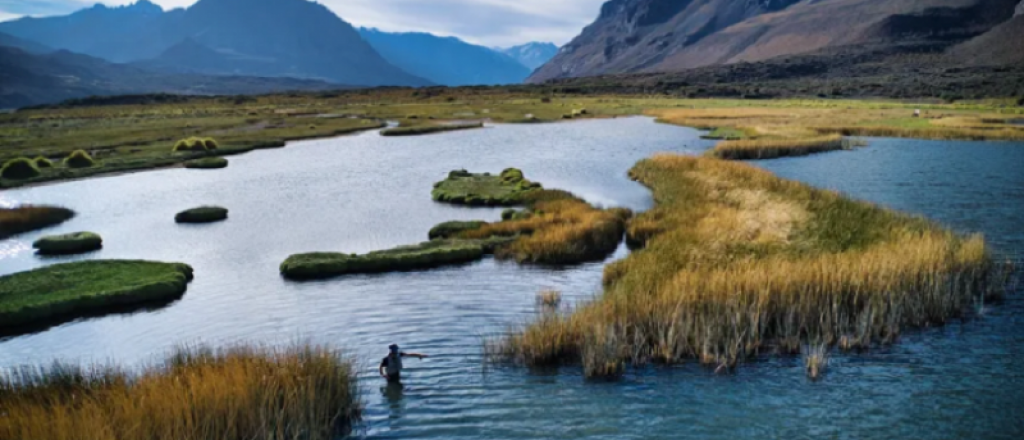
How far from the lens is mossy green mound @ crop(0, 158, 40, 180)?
60.2m

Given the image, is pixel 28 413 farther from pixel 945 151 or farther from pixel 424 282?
pixel 945 151

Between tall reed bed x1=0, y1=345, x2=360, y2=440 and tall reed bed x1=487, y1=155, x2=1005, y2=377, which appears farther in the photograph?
tall reed bed x1=487, y1=155, x2=1005, y2=377

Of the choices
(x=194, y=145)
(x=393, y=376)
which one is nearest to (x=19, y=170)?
(x=194, y=145)

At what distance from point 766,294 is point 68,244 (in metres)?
33.2

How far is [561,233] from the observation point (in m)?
33.5

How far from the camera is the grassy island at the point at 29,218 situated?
4200cm

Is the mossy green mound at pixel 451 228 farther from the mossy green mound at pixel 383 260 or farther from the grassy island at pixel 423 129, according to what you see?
the grassy island at pixel 423 129

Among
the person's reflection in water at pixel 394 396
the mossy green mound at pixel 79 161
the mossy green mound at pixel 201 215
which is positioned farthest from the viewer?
the mossy green mound at pixel 79 161

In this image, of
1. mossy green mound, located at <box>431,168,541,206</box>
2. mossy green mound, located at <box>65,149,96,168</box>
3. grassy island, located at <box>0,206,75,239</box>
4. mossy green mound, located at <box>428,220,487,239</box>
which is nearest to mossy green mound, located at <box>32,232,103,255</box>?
grassy island, located at <box>0,206,75,239</box>

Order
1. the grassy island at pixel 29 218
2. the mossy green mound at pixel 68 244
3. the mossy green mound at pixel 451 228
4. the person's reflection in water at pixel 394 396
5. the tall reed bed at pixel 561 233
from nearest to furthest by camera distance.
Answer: the person's reflection in water at pixel 394 396 → the tall reed bed at pixel 561 233 → the mossy green mound at pixel 68 244 → the mossy green mound at pixel 451 228 → the grassy island at pixel 29 218

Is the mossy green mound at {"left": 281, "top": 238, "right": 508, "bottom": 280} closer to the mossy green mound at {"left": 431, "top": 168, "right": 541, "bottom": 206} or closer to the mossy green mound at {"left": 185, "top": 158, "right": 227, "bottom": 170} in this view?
the mossy green mound at {"left": 431, "top": 168, "right": 541, "bottom": 206}

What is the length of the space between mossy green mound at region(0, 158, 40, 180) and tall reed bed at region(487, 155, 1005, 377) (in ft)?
183

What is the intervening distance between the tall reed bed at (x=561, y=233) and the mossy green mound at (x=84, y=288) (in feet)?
44.4

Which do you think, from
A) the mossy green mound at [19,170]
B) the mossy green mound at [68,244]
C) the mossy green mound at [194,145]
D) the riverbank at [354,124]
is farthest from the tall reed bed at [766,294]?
the mossy green mound at [194,145]
